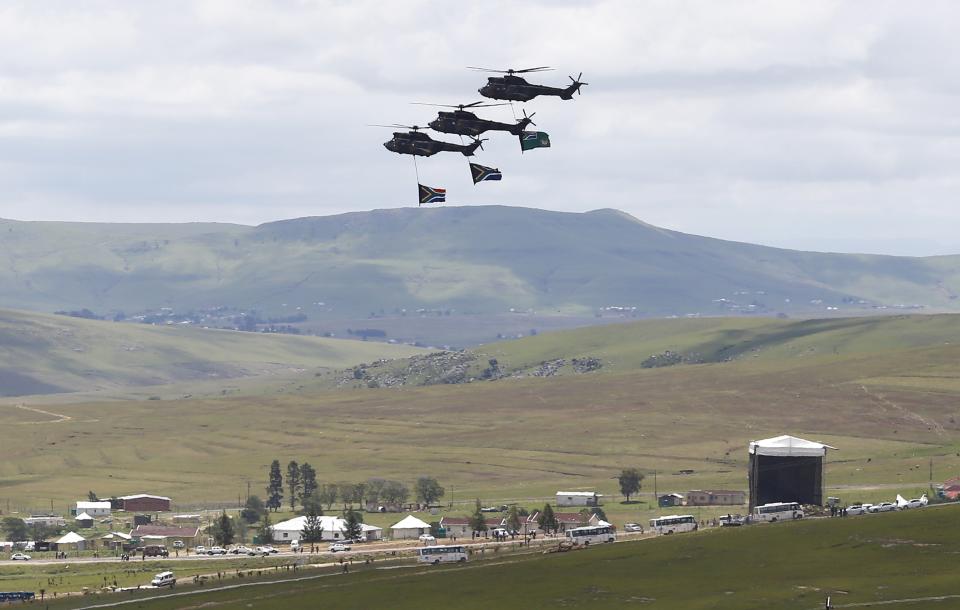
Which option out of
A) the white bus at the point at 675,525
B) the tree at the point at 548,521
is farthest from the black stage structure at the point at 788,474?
the tree at the point at 548,521

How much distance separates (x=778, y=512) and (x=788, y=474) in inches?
498

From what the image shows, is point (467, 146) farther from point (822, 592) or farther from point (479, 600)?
point (822, 592)

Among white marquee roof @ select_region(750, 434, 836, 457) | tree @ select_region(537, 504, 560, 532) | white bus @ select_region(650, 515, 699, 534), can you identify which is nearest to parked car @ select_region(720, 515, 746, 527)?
white bus @ select_region(650, 515, 699, 534)

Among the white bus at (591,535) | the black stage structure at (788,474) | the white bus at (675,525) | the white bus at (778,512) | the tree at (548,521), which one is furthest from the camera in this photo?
the tree at (548,521)

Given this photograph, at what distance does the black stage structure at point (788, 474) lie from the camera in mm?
180750

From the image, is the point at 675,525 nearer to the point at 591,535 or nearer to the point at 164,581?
the point at 591,535

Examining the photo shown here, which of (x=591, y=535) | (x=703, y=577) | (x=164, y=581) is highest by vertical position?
(x=591, y=535)

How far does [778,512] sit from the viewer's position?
169m

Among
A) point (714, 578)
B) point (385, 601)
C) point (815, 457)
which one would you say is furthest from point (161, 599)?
point (815, 457)

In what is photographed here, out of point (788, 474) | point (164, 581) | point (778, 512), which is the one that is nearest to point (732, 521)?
point (778, 512)

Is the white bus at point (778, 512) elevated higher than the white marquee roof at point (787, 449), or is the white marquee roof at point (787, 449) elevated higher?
the white marquee roof at point (787, 449)

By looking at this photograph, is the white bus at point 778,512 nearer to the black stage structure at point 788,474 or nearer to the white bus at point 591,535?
the black stage structure at point 788,474

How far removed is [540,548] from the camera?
165250 millimetres

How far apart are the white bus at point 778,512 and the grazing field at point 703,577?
37.3 ft
